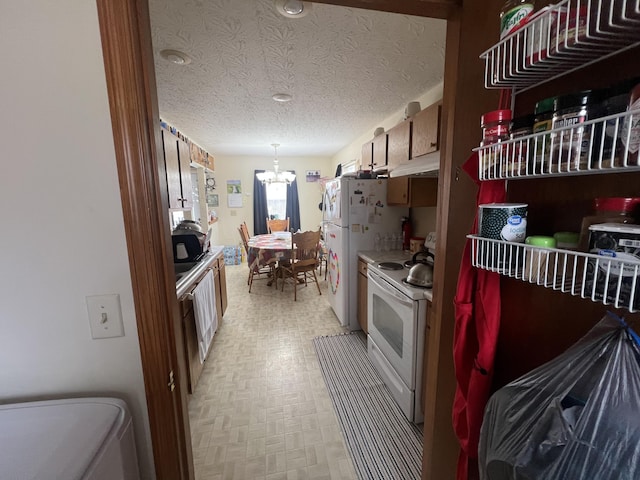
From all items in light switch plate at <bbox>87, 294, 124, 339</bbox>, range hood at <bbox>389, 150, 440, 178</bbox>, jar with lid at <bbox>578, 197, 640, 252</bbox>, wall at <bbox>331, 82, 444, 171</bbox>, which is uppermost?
wall at <bbox>331, 82, 444, 171</bbox>

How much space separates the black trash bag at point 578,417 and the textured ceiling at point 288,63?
1.67m

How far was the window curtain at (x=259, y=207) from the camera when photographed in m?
6.04

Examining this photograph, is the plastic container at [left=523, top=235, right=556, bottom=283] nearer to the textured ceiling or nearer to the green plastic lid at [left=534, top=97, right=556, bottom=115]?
the green plastic lid at [left=534, top=97, right=556, bottom=115]

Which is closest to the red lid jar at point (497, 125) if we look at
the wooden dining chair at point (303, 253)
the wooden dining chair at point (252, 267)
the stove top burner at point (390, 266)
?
the stove top burner at point (390, 266)

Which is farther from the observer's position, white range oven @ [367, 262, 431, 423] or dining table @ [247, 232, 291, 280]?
dining table @ [247, 232, 291, 280]

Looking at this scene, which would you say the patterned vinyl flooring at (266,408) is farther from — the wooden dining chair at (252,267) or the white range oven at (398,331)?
the wooden dining chair at (252,267)

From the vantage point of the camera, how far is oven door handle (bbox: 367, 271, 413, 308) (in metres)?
1.70

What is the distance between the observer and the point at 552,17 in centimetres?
48

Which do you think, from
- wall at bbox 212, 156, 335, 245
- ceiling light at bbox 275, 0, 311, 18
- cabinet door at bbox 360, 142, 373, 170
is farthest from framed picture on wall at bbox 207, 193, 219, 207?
ceiling light at bbox 275, 0, 311, 18

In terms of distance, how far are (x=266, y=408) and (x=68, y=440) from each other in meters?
1.52

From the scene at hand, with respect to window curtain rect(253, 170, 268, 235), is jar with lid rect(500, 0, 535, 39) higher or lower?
higher

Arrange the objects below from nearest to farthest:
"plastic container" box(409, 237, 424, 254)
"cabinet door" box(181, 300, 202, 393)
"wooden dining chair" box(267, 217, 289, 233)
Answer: "cabinet door" box(181, 300, 202, 393) → "plastic container" box(409, 237, 424, 254) → "wooden dining chair" box(267, 217, 289, 233)

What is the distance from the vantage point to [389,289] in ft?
6.31

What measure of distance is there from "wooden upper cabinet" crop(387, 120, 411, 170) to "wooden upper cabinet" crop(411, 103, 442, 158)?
0.08 m
